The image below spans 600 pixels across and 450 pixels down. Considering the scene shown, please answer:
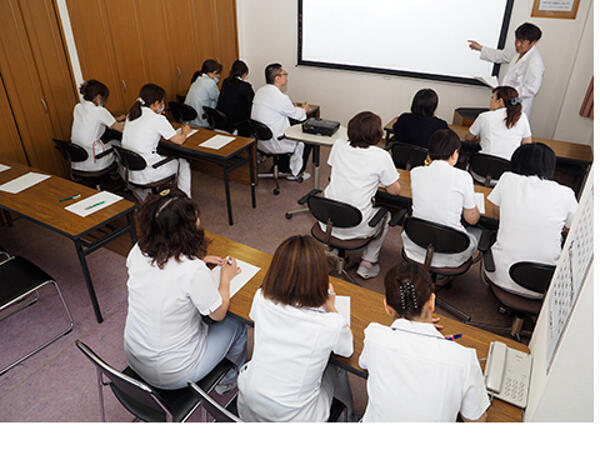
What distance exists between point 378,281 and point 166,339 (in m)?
1.94

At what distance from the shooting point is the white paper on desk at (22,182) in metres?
3.15

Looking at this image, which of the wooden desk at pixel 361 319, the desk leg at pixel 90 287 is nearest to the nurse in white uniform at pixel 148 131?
the desk leg at pixel 90 287

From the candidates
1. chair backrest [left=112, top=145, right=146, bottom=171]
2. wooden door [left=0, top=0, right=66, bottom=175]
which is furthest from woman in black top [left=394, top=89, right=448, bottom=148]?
wooden door [left=0, top=0, right=66, bottom=175]

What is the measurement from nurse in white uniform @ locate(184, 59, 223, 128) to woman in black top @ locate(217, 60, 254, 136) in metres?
0.20

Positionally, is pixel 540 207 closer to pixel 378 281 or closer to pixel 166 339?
pixel 378 281

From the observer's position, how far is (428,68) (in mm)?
5539

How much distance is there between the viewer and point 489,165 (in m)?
3.61

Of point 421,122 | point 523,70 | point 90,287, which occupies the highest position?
point 523,70

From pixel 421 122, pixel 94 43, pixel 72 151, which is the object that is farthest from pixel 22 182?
pixel 421 122

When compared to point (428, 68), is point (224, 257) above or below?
below

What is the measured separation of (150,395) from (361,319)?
943mm

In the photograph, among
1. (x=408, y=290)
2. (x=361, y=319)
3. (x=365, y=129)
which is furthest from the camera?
(x=365, y=129)

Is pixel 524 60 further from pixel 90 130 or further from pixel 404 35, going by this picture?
pixel 90 130
